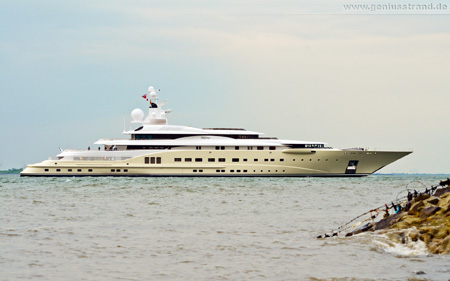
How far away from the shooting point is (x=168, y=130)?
63.2 meters

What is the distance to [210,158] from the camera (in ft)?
198

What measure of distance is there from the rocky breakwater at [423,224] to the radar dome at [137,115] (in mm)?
51428

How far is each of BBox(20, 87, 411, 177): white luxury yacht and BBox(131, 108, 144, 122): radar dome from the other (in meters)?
6.39

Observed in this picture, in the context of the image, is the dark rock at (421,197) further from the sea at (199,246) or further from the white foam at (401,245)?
the white foam at (401,245)

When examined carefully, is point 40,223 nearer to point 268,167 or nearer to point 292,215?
point 292,215

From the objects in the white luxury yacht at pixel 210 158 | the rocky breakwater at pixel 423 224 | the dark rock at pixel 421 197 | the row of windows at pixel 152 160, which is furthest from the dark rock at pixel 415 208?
the row of windows at pixel 152 160

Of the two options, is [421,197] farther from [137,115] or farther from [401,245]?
[137,115]

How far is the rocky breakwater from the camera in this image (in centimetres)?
1531

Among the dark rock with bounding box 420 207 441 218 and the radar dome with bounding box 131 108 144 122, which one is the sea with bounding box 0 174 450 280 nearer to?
the dark rock with bounding box 420 207 441 218

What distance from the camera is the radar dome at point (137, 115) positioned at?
6912 cm

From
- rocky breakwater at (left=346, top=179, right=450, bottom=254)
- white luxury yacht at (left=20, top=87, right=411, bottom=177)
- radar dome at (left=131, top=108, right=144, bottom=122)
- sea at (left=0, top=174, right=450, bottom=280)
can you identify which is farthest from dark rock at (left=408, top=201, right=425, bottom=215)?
radar dome at (left=131, top=108, right=144, bottom=122)

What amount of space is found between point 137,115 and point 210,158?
1246cm

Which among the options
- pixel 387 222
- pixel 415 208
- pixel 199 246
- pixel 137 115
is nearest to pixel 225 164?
pixel 137 115

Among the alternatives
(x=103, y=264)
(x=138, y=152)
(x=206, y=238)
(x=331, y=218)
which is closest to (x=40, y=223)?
(x=206, y=238)
